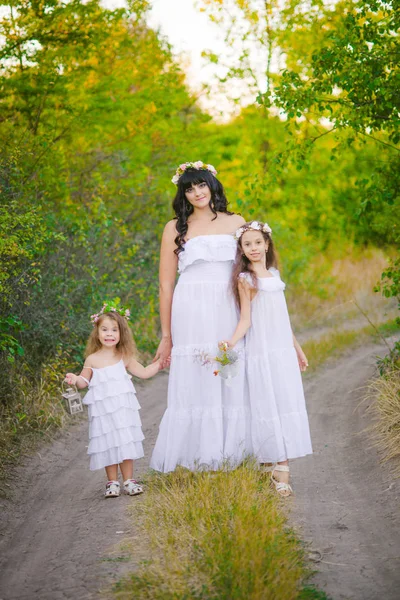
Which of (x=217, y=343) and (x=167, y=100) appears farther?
(x=167, y=100)

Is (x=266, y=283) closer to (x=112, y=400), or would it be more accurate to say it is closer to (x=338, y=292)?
(x=112, y=400)

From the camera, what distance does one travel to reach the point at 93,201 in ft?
30.8

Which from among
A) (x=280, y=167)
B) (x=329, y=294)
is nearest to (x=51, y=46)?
(x=280, y=167)

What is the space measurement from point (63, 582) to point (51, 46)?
21.3 ft

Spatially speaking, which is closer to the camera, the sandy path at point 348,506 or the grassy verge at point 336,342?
the sandy path at point 348,506

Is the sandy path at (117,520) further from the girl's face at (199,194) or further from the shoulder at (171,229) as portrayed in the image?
the girl's face at (199,194)

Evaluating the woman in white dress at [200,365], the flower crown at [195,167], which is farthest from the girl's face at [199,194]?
the flower crown at [195,167]

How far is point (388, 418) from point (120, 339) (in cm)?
241

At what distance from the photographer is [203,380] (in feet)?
16.9

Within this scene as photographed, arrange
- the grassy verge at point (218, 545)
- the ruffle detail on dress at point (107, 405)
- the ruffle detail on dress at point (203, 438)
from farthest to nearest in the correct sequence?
the ruffle detail on dress at point (107, 405) → the ruffle detail on dress at point (203, 438) → the grassy verge at point (218, 545)

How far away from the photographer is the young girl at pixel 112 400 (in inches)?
205

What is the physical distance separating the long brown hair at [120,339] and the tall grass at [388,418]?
2.09 m

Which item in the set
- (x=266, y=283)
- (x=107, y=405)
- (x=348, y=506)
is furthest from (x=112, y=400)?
(x=348, y=506)

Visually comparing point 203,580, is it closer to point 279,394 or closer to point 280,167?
point 279,394
